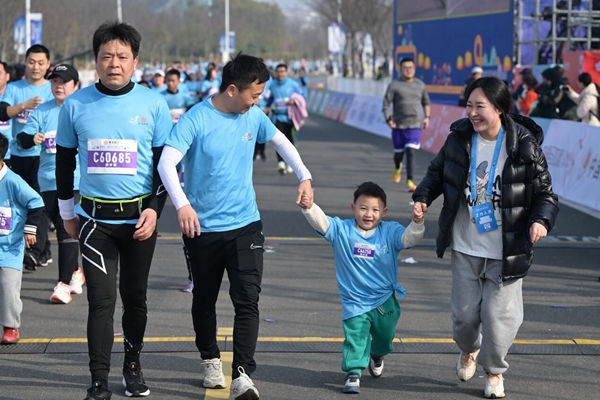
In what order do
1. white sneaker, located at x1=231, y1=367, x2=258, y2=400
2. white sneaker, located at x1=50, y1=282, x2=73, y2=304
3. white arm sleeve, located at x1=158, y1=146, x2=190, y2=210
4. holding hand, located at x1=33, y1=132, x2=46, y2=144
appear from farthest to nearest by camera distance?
holding hand, located at x1=33, y1=132, x2=46, y2=144 < white sneaker, located at x1=50, y1=282, x2=73, y2=304 < white sneaker, located at x1=231, y1=367, x2=258, y2=400 < white arm sleeve, located at x1=158, y1=146, x2=190, y2=210

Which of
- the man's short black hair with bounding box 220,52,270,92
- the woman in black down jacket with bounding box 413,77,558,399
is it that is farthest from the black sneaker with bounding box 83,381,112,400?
the woman in black down jacket with bounding box 413,77,558,399

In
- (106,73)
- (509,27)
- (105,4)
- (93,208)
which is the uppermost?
(105,4)

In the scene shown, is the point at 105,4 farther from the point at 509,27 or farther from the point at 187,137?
the point at 187,137

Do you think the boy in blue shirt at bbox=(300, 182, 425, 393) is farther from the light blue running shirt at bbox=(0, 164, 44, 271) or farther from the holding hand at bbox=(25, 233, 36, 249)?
the light blue running shirt at bbox=(0, 164, 44, 271)

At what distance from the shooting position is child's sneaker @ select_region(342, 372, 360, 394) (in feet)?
18.0

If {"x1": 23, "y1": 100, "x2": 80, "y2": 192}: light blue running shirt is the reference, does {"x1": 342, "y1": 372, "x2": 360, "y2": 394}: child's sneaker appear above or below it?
below

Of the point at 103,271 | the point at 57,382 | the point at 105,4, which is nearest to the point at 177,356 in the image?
the point at 57,382

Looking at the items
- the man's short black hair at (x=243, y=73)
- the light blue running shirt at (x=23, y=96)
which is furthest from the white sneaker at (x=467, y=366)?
the light blue running shirt at (x=23, y=96)

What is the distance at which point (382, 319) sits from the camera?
5.63m

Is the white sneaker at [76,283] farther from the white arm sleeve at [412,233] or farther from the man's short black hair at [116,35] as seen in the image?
the white arm sleeve at [412,233]

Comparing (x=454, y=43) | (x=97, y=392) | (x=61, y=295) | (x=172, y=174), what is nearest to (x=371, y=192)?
(x=172, y=174)

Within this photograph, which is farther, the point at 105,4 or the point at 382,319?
the point at 105,4

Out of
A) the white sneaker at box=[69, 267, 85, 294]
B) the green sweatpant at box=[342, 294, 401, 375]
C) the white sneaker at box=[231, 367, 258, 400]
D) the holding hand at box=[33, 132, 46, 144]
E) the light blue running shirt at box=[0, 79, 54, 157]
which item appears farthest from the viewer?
the light blue running shirt at box=[0, 79, 54, 157]

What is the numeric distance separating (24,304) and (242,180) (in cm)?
324
